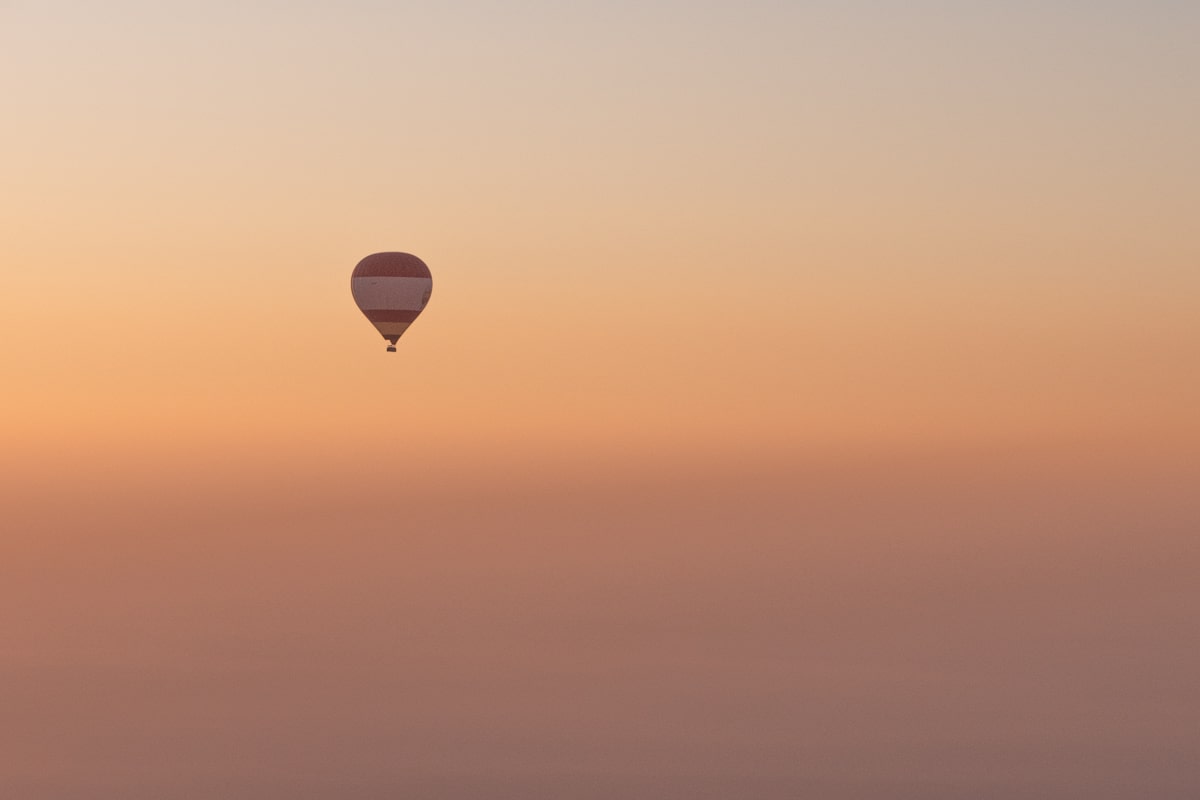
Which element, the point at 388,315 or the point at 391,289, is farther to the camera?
the point at 388,315

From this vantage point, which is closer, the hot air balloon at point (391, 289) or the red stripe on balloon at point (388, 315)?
the hot air balloon at point (391, 289)

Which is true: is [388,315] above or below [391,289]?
below

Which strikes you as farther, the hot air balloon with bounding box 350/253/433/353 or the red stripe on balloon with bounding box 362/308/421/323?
the red stripe on balloon with bounding box 362/308/421/323
